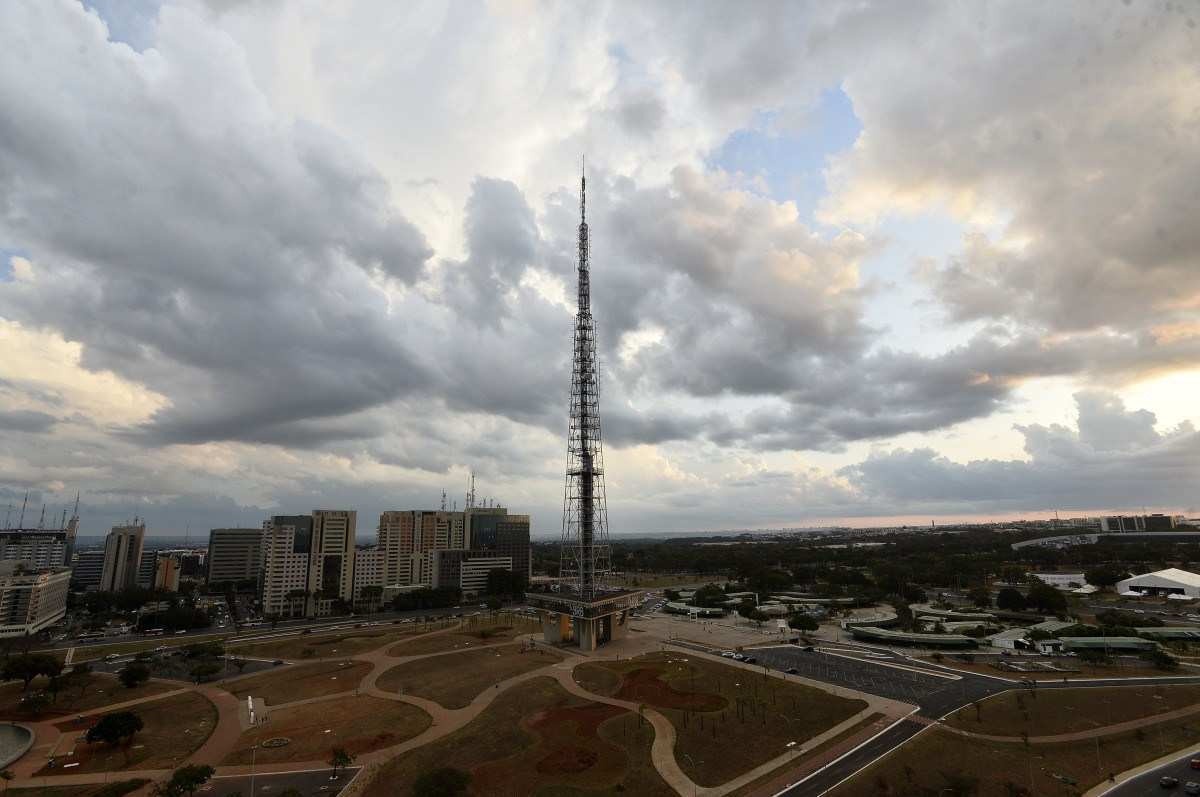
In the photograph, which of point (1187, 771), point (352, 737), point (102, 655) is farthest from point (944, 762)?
point (102, 655)

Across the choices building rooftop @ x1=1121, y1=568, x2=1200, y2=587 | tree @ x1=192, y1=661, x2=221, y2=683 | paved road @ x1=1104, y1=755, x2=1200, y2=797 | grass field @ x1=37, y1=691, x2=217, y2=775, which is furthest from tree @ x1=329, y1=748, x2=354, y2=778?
building rooftop @ x1=1121, y1=568, x2=1200, y2=587

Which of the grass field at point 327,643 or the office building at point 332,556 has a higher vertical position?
the office building at point 332,556

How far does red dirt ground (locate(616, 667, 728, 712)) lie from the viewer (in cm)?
6762

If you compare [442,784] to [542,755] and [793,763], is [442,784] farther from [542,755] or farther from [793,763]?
[793,763]

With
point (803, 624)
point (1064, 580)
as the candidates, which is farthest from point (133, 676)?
point (1064, 580)

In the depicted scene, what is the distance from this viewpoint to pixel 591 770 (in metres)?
52.2

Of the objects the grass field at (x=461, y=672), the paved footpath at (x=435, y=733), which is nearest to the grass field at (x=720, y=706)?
the paved footpath at (x=435, y=733)

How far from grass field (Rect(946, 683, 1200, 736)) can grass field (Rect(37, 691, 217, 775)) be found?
80.7 m

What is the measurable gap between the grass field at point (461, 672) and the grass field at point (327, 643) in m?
21.2

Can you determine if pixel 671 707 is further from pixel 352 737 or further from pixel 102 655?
pixel 102 655

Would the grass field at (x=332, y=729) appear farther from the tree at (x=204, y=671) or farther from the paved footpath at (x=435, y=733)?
the tree at (x=204, y=671)

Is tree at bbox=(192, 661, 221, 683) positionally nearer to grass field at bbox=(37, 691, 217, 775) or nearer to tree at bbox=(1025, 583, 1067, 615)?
grass field at bbox=(37, 691, 217, 775)

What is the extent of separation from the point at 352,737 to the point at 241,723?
661 inches

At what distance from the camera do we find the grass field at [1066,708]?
191ft
